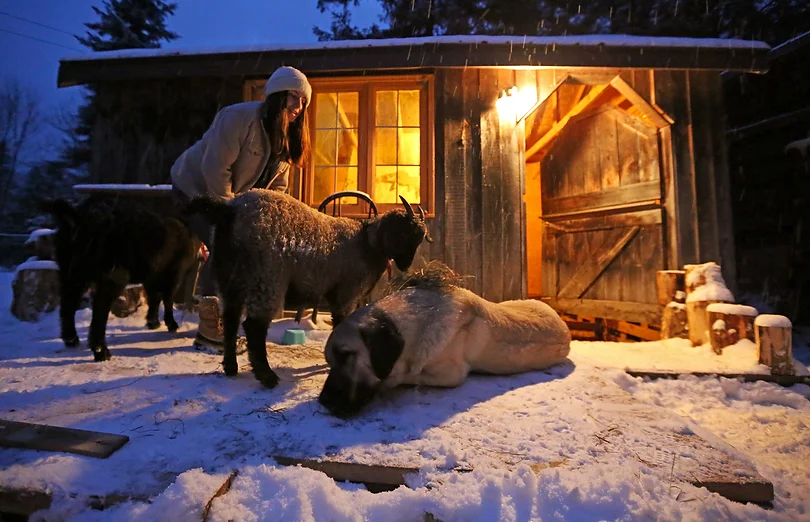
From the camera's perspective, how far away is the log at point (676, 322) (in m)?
4.25

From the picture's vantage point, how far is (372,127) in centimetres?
552

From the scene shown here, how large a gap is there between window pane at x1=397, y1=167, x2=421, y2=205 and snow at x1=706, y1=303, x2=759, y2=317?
3707 millimetres

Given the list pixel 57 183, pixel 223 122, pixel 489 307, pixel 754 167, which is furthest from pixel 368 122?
pixel 57 183

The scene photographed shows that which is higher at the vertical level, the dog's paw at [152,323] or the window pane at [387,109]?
the window pane at [387,109]

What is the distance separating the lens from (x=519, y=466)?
1402mm

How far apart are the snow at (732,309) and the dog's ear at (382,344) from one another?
348 cm

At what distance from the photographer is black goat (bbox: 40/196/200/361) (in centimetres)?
292

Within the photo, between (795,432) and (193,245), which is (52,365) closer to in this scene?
(193,245)

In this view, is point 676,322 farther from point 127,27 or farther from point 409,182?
point 127,27

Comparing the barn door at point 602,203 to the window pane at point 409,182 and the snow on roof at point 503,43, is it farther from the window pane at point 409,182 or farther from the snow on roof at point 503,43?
the window pane at point 409,182

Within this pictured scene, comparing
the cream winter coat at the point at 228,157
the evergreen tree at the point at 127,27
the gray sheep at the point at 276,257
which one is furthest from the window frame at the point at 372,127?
the evergreen tree at the point at 127,27

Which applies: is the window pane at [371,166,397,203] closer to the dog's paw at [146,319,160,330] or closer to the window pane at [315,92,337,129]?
the window pane at [315,92,337,129]

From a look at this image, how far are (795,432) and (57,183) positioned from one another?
2327 cm

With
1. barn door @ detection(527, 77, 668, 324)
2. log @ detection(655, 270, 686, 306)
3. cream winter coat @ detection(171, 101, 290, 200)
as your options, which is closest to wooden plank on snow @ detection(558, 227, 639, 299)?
barn door @ detection(527, 77, 668, 324)
